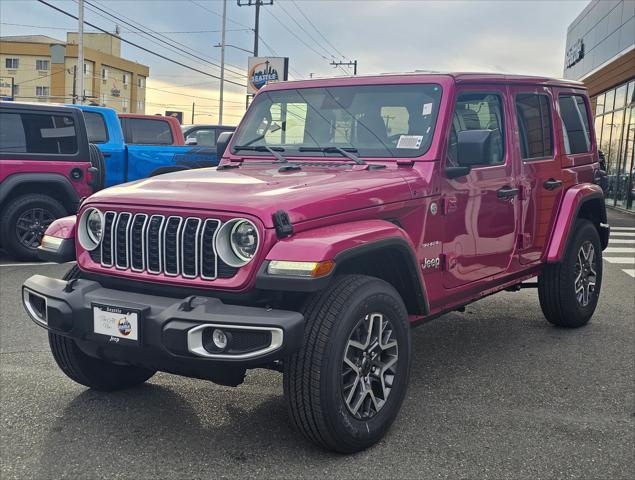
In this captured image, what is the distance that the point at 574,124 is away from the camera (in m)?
5.98

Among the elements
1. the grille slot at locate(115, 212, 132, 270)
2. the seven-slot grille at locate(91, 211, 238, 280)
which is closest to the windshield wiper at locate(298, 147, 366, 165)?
the seven-slot grille at locate(91, 211, 238, 280)

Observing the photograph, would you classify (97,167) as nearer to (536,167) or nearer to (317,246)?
(536,167)

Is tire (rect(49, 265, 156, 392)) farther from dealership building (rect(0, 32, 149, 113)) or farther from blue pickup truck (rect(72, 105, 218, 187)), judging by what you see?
dealership building (rect(0, 32, 149, 113))

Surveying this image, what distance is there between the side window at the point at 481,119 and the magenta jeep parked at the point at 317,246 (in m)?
0.02

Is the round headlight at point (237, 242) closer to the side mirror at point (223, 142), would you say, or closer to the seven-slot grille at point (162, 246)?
the seven-slot grille at point (162, 246)

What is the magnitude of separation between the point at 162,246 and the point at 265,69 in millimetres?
26659

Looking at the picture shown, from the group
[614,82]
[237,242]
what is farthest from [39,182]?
[614,82]

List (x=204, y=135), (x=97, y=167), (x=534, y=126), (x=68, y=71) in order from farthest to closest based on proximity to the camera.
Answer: (x=68, y=71), (x=204, y=135), (x=97, y=167), (x=534, y=126)

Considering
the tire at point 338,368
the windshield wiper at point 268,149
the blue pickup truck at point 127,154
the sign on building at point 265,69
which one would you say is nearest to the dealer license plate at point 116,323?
the tire at point 338,368

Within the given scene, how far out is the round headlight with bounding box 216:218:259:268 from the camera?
3182mm

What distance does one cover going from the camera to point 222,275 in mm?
3215

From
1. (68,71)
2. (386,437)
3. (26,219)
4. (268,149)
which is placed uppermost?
(68,71)

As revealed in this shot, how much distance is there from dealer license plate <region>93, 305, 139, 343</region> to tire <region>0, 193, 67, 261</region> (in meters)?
6.16

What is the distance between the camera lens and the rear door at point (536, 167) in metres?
5.07
